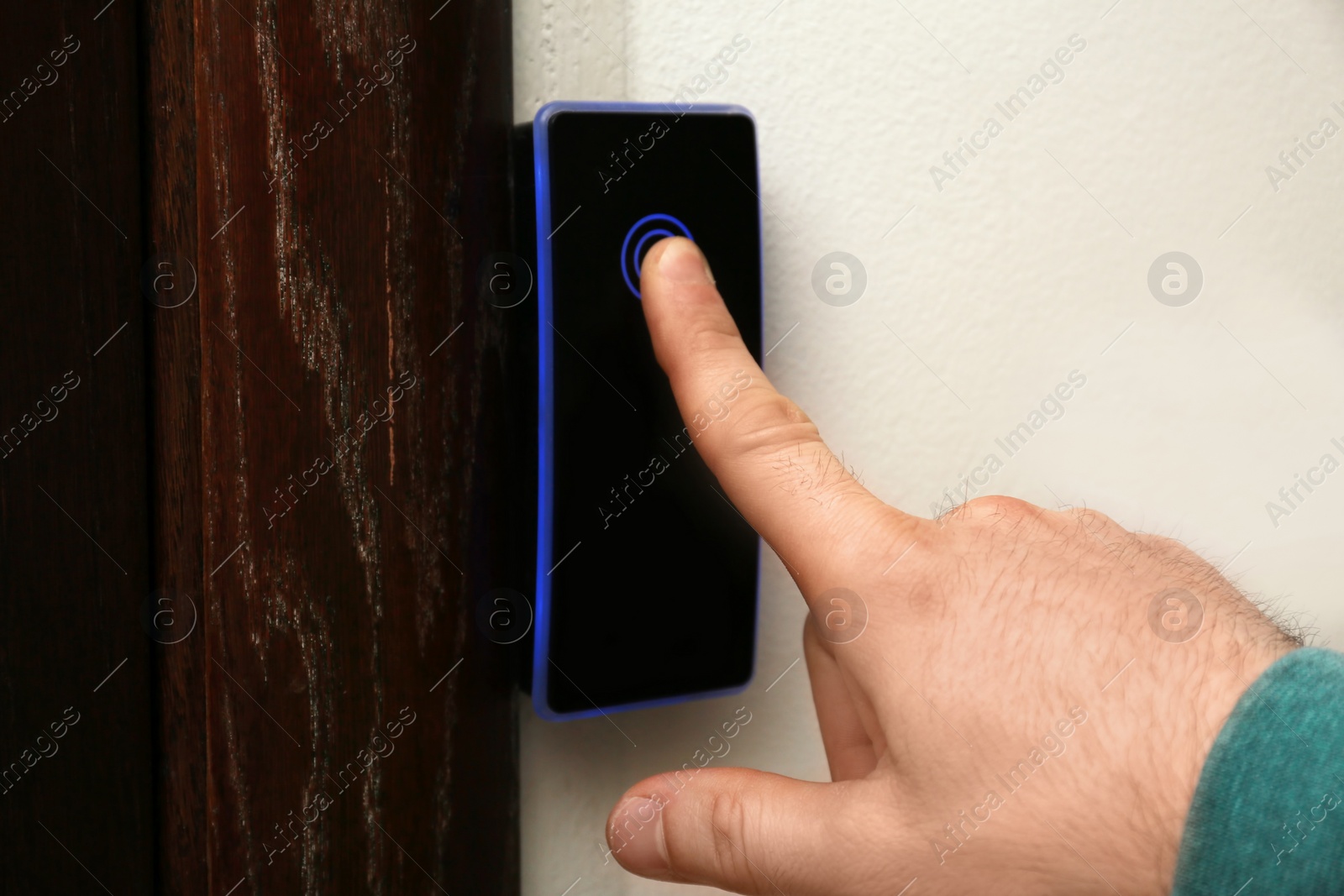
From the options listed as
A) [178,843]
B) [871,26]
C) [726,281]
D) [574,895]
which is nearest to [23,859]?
[178,843]

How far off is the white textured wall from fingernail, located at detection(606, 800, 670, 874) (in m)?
0.08

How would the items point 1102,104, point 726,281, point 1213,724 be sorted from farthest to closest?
point 1102,104 → point 726,281 → point 1213,724

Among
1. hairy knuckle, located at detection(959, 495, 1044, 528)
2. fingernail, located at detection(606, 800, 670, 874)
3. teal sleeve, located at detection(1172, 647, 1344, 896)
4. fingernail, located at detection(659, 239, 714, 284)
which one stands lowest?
fingernail, located at detection(606, 800, 670, 874)

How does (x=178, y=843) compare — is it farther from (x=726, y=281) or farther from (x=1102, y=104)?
(x=1102, y=104)

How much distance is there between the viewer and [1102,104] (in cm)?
53

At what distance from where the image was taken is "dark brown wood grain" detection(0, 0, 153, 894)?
323 millimetres

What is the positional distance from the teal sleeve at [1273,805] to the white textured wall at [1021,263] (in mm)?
219

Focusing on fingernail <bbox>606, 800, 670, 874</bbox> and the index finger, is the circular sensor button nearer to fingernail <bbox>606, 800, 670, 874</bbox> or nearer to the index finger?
the index finger

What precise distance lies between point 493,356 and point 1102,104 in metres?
0.40

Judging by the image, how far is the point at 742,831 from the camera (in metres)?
0.35

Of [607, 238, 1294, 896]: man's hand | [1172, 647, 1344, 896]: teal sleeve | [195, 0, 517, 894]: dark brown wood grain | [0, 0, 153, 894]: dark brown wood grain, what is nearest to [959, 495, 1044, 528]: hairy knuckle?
[607, 238, 1294, 896]: man's hand

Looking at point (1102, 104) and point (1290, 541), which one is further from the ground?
point (1102, 104)

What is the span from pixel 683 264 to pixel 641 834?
0.24 m

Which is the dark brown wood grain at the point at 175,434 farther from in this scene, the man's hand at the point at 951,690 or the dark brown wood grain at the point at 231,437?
the man's hand at the point at 951,690
